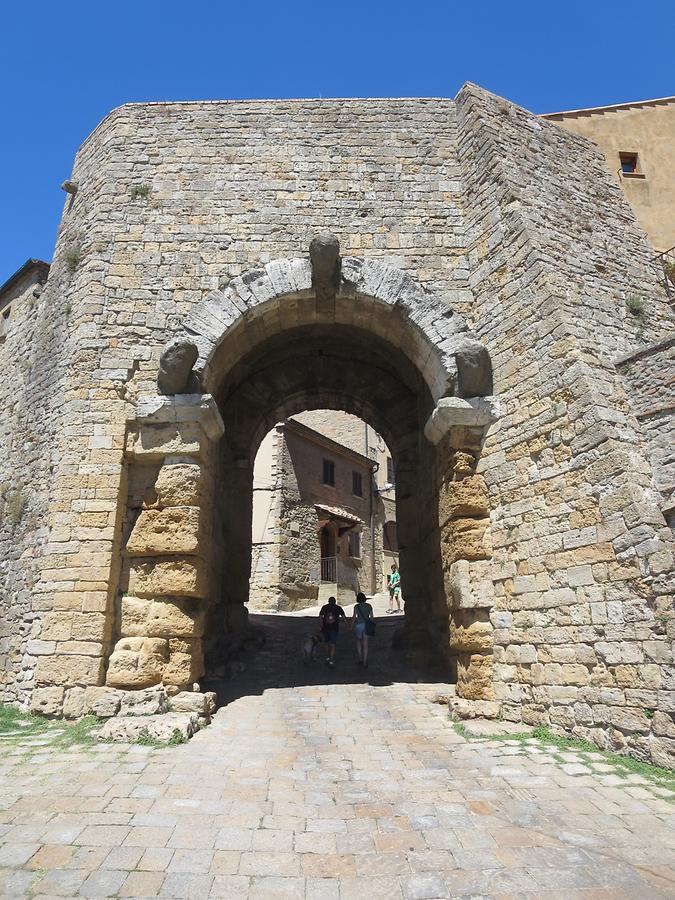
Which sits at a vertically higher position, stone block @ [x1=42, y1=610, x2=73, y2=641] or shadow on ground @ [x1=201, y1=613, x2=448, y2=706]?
stone block @ [x1=42, y1=610, x2=73, y2=641]

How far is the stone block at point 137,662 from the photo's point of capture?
565 centimetres

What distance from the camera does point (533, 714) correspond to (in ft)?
17.6

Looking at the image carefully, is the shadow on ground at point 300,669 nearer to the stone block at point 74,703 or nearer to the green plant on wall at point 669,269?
the stone block at point 74,703

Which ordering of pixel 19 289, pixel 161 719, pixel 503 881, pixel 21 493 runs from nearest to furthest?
pixel 503 881, pixel 161 719, pixel 21 493, pixel 19 289

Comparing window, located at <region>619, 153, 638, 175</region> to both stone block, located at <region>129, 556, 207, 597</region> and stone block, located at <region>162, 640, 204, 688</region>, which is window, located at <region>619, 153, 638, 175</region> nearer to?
stone block, located at <region>129, 556, 207, 597</region>

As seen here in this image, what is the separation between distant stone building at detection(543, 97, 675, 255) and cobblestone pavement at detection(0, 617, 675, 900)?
9.64m

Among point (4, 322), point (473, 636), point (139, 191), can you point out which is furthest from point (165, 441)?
point (4, 322)

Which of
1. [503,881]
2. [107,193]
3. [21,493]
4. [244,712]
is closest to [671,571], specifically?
[503,881]

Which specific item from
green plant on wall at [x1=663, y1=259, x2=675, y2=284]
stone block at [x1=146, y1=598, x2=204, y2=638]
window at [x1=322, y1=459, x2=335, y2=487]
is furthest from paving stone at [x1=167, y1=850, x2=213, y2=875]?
window at [x1=322, y1=459, x2=335, y2=487]

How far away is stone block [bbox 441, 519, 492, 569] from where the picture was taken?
20.3ft

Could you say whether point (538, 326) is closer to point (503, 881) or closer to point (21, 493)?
point (503, 881)

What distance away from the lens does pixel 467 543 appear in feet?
20.4

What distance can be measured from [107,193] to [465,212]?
4939mm

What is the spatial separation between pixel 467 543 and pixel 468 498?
1.65 feet
